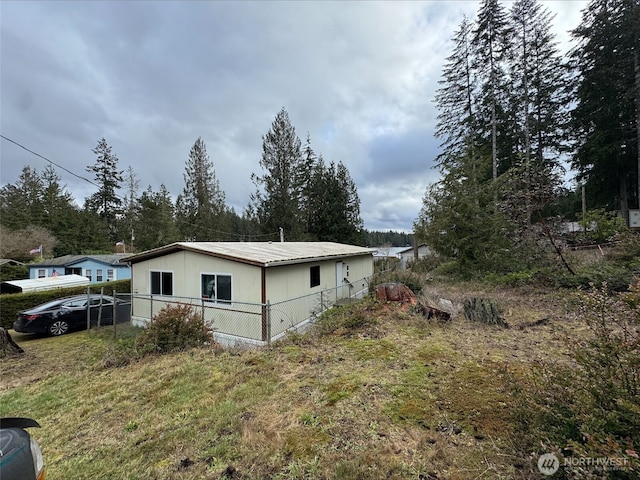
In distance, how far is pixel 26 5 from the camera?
814 centimetres

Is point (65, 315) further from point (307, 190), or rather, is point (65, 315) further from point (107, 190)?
point (107, 190)

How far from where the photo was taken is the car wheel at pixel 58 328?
10.4 metres

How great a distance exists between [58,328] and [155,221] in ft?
81.1

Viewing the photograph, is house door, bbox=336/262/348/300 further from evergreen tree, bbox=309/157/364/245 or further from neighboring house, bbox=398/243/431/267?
evergreen tree, bbox=309/157/364/245

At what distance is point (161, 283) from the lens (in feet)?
33.2

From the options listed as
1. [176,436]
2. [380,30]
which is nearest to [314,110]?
[380,30]

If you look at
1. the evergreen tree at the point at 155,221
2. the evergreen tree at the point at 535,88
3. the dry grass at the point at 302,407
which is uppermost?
the evergreen tree at the point at 535,88

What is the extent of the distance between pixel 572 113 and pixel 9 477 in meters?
30.3

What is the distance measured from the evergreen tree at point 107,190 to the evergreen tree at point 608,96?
48686 mm

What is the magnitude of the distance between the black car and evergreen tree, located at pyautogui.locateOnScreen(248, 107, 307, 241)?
1663 centimetres

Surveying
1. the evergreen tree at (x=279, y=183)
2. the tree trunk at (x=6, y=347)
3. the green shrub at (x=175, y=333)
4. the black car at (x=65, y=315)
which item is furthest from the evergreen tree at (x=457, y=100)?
the tree trunk at (x=6, y=347)

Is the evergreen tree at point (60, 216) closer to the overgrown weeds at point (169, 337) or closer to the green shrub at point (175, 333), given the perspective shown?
the overgrown weeds at point (169, 337)

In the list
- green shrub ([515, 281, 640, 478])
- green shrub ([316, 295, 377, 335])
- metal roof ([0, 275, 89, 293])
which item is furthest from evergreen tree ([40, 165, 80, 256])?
green shrub ([515, 281, 640, 478])

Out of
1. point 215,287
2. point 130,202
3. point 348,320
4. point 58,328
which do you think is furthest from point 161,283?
point 130,202
